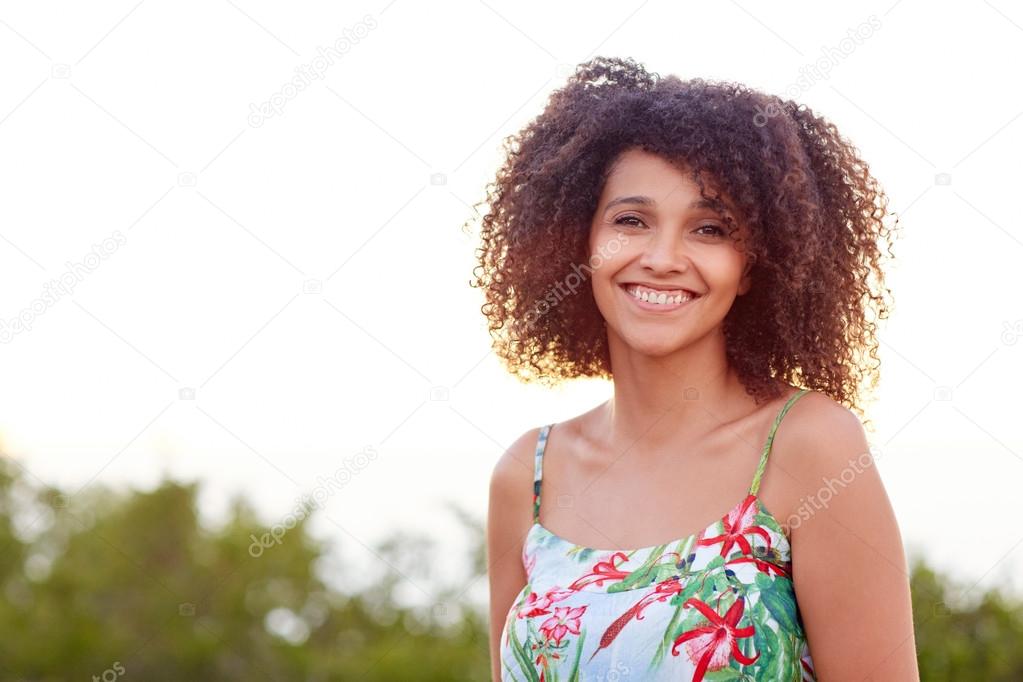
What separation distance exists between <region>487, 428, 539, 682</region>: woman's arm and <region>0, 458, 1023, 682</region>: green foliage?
220 centimetres

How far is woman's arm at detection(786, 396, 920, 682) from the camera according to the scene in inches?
100

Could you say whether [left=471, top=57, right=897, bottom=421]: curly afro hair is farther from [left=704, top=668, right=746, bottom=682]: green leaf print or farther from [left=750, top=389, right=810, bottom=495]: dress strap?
[left=704, top=668, right=746, bottom=682]: green leaf print

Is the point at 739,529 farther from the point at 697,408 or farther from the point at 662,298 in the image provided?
the point at 662,298

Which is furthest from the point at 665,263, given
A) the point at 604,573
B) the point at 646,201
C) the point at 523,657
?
the point at 523,657

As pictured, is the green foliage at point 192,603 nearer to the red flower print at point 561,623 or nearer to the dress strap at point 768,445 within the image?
the red flower print at point 561,623

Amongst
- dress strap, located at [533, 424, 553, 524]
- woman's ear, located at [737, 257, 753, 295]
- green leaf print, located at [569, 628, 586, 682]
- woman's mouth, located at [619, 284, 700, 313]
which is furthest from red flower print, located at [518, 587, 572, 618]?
woman's ear, located at [737, 257, 753, 295]

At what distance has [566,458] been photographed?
3203mm

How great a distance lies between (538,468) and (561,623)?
0.52 metres

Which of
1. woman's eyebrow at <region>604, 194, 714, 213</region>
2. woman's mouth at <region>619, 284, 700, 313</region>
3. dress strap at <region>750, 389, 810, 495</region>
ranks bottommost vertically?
dress strap at <region>750, 389, 810, 495</region>

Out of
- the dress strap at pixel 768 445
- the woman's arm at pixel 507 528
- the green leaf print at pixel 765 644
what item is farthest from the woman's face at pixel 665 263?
the green leaf print at pixel 765 644

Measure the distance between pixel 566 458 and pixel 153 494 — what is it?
147 inches

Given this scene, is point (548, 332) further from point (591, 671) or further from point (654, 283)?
point (591, 671)

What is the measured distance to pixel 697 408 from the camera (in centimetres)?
300

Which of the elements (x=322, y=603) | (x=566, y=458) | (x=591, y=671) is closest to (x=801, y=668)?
(x=591, y=671)
